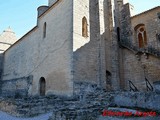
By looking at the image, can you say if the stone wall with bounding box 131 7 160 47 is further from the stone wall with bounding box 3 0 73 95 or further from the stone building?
the stone wall with bounding box 3 0 73 95

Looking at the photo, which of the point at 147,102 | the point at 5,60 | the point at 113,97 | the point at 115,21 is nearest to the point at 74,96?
the point at 113,97

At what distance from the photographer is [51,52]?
43.2 ft

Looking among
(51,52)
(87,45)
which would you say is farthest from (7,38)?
(87,45)

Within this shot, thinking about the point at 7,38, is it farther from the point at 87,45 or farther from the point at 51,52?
the point at 87,45

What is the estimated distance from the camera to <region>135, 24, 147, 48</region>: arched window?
46.7ft

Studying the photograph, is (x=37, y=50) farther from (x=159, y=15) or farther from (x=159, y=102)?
(x=159, y=102)

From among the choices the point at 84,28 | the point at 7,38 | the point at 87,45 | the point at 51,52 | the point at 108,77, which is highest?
the point at 7,38

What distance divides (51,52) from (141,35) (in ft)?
23.2

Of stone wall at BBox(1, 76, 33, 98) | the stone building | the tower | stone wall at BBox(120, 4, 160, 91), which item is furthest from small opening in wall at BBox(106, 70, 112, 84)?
the tower

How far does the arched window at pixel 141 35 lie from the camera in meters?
14.2

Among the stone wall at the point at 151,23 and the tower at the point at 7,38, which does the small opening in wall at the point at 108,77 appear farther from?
the tower at the point at 7,38

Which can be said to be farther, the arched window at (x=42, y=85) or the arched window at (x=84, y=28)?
the arched window at (x=42, y=85)

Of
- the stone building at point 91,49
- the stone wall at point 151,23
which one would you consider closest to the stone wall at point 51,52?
the stone building at point 91,49

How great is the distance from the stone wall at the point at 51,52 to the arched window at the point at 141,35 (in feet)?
19.2
